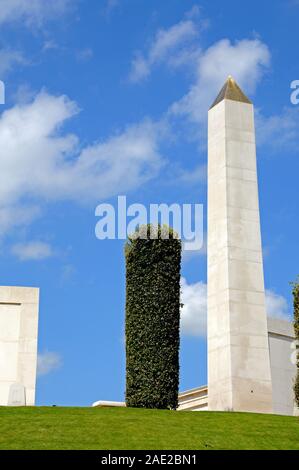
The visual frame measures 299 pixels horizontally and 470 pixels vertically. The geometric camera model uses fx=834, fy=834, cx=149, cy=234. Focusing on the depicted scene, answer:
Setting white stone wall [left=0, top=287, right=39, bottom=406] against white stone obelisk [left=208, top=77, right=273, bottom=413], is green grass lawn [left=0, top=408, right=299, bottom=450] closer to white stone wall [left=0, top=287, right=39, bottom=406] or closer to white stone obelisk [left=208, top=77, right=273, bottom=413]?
white stone obelisk [left=208, top=77, right=273, bottom=413]

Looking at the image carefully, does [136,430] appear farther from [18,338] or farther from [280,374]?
[280,374]

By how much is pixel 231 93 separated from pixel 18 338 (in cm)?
1366

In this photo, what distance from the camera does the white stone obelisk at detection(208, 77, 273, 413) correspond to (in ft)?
99.3

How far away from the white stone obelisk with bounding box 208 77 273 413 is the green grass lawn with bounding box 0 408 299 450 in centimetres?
404

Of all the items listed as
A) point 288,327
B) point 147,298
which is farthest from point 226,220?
point 288,327

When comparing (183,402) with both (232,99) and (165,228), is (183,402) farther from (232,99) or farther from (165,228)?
(232,99)

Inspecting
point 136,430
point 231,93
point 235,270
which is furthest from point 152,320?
point 231,93

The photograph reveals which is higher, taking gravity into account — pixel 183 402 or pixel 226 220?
pixel 226 220

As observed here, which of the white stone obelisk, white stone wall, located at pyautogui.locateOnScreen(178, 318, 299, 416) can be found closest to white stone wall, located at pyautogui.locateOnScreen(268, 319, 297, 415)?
white stone wall, located at pyautogui.locateOnScreen(178, 318, 299, 416)

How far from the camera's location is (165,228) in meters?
31.0

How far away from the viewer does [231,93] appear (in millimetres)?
33781

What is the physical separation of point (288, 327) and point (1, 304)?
13.5 meters

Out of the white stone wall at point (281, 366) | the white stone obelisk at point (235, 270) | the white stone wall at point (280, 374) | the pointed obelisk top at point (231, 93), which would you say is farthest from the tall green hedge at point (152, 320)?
the white stone wall at point (281, 366)
